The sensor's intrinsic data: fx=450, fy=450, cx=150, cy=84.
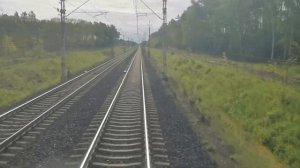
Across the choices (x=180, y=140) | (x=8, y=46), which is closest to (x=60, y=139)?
(x=180, y=140)

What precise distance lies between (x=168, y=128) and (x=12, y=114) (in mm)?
6815

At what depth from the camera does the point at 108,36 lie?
135750 millimetres

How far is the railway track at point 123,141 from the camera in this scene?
1159 cm

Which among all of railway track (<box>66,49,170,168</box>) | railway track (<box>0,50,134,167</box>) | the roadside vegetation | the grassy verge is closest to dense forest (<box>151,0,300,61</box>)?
the grassy verge

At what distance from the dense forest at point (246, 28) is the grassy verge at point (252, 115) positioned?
1790 cm

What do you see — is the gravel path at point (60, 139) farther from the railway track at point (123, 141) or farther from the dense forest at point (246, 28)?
the dense forest at point (246, 28)

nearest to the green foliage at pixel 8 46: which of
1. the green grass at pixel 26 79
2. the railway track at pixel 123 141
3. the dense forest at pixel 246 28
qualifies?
the green grass at pixel 26 79

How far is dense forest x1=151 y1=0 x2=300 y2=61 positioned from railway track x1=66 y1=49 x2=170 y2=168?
A: 28975mm

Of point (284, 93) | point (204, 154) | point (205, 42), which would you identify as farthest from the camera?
point (205, 42)

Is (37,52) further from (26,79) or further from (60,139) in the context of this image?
(60,139)

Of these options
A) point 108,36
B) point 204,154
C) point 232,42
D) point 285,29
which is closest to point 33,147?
point 204,154

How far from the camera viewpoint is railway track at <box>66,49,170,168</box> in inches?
456

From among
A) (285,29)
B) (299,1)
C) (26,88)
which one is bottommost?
Result: (26,88)

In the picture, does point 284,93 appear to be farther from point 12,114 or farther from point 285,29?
point 285,29
